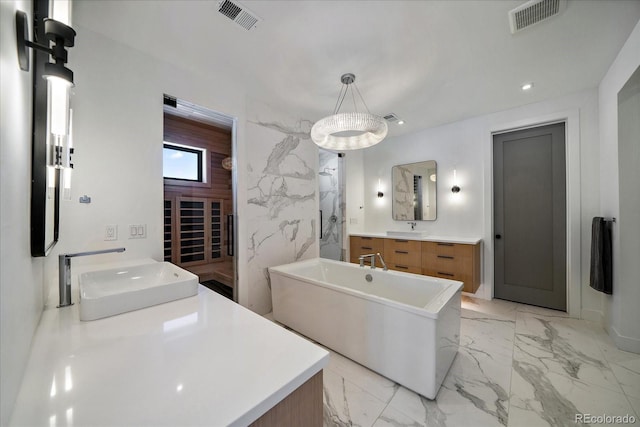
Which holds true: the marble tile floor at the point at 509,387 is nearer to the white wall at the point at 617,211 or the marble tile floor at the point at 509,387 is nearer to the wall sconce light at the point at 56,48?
the white wall at the point at 617,211

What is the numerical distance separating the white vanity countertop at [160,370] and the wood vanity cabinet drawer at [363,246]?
3225 millimetres

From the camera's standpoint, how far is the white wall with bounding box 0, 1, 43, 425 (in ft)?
1.74

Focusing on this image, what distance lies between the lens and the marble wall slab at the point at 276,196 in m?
2.89

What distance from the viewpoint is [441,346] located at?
1.70m

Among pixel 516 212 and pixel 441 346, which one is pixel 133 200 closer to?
pixel 441 346

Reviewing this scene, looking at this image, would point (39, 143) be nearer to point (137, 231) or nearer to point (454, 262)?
point (137, 231)

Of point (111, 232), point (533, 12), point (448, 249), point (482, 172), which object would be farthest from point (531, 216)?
point (111, 232)

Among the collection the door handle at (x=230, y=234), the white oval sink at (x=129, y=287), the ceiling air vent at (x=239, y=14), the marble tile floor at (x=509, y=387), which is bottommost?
the marble tile floor at (x=509, y=387)

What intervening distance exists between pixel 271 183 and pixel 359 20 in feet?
6.27

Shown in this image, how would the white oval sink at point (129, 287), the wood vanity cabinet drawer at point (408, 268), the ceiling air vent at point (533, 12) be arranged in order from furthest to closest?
the wood vanity cabinet drawer at point (408, 268), the ceiling air vent at point (533, 12), the white oval sink at point (129, 287)

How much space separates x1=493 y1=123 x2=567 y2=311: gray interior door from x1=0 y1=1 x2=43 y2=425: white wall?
4414 millimetres

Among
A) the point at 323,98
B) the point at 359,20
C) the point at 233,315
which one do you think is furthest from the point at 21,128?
the point at 323,98

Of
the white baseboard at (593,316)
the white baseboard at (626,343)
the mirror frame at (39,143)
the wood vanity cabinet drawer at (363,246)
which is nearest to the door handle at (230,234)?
the mirror frame at (39,143)

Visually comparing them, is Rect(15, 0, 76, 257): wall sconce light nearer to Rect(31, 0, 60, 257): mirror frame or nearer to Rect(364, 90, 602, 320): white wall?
Rect(31, 0, 60, 257): mirror frame
